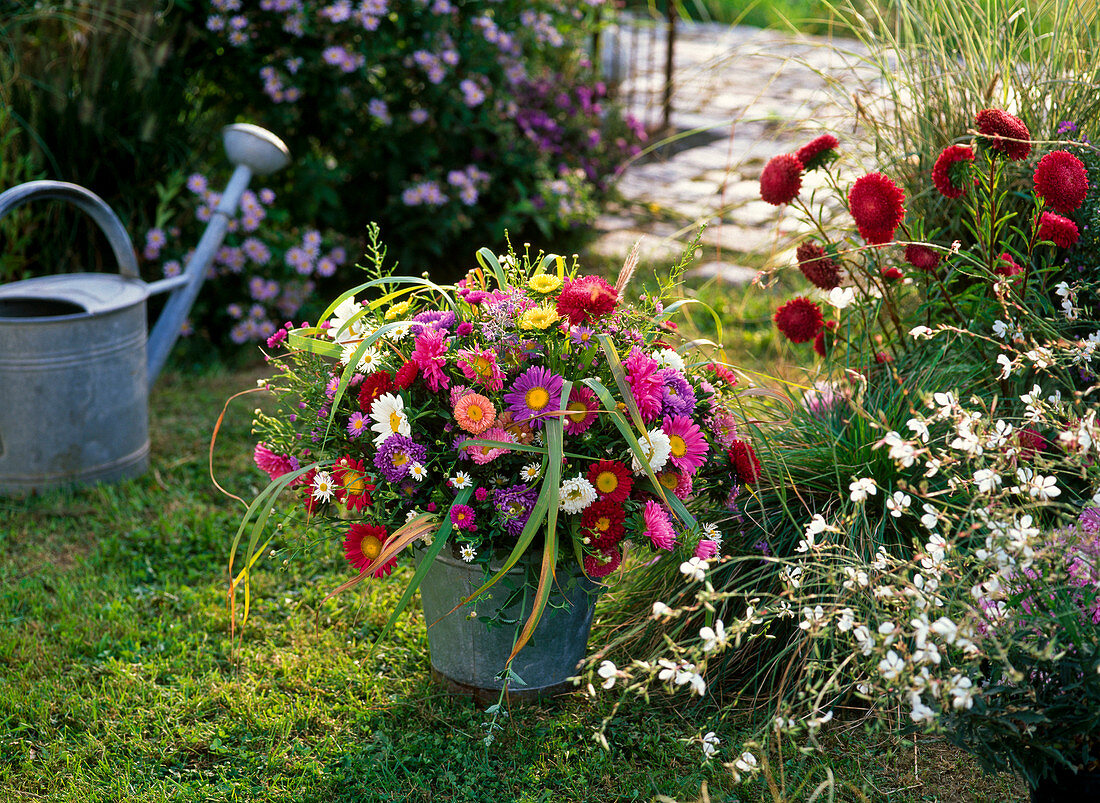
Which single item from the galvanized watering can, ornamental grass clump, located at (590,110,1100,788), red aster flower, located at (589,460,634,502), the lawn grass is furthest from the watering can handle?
ornamental grass clump, located at (590,110,1100,788)

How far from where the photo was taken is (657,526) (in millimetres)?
1787

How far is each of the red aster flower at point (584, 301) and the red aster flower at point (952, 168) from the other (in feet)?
2.64

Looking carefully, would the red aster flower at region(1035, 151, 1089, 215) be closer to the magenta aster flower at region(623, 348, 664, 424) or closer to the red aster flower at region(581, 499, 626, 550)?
the magenta aster flower at region(623, 348, 664, 424)

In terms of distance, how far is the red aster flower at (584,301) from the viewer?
5.72 ft

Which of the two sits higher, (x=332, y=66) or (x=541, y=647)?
(x=332, y=66)

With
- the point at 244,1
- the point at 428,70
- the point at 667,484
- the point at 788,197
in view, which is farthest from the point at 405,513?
the point at 244,1

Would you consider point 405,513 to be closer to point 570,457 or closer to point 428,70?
point 570,457

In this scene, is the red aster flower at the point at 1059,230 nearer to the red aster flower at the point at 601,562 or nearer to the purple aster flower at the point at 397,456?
the red aster flower at the point at 601,562

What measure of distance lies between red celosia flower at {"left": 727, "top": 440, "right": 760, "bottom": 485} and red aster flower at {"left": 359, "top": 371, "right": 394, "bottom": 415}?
27.0 inches

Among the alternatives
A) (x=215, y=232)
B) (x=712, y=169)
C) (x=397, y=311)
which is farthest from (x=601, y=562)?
(x=712, y=169)

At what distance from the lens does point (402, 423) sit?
5.77 feet

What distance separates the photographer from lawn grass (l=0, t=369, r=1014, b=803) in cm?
184

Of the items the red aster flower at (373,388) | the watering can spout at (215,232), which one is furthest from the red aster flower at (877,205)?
the watering can spout at (215,232)

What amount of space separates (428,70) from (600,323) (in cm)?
257
